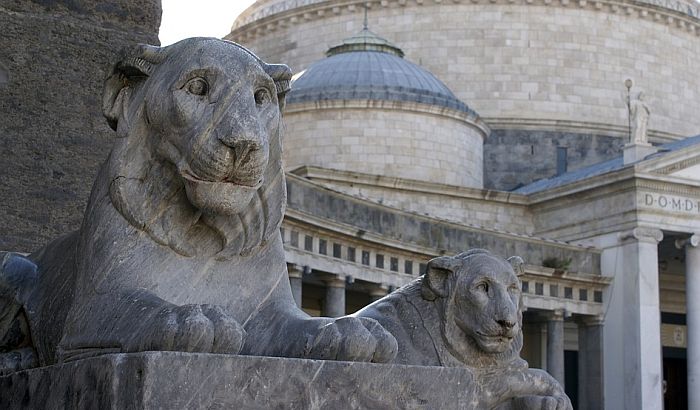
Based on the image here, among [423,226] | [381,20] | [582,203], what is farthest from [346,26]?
[423,226]

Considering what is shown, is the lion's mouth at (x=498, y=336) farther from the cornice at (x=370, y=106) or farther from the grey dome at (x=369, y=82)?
the cornice at (x=370, y=106)

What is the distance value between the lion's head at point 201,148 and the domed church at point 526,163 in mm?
24163

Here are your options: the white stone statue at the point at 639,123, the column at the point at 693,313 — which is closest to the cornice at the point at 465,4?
the white stone statue at the point at 639,123

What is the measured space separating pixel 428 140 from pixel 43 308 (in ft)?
128

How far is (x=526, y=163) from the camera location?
49562mm

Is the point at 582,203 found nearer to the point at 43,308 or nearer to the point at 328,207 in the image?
the point at 328,207

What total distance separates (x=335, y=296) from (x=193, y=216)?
2700 centimetres

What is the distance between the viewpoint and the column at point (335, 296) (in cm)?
3083

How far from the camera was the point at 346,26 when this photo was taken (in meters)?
53.7

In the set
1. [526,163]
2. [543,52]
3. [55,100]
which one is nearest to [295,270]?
[55,100]

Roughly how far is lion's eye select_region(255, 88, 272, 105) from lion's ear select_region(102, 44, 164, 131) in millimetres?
360

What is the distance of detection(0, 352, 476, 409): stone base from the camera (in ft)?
11.7

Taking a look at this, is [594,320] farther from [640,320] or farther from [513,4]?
[513,4]

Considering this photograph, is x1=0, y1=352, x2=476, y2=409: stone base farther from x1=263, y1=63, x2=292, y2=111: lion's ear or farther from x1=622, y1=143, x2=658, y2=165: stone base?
x1=622, y1=143, x2=658, y2=165: stone base
